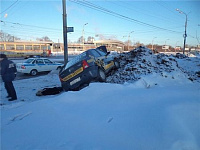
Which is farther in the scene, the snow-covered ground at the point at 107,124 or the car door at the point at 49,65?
the car door at the point at 49,65

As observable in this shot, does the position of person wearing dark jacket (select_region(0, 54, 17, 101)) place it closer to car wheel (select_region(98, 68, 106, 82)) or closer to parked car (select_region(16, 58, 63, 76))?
car wheel (select_region(98, 68, 106, 82))

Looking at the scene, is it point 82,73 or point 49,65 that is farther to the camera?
point 49,65

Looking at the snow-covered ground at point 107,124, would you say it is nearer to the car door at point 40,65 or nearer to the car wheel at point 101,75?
the car wheel at point 101,75

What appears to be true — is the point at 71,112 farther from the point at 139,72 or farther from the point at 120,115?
the point at 139,72

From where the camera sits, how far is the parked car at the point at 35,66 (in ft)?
35.0

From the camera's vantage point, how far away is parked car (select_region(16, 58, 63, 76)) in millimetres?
10677

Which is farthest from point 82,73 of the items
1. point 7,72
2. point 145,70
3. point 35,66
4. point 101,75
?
point 35,66

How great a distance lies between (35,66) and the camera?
36.7 ft

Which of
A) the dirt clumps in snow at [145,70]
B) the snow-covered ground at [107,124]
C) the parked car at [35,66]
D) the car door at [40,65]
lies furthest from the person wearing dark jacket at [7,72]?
the car door at [40,65]

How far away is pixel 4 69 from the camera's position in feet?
16.0

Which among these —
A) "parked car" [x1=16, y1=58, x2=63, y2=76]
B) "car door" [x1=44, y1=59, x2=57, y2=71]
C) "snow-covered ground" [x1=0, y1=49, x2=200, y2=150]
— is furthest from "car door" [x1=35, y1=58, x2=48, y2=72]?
"snow-covered ground" [x1=0, y1=49, x2=200, y2=150]

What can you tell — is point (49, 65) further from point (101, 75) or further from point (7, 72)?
point (101, 75)

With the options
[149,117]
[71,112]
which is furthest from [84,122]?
[149,117]

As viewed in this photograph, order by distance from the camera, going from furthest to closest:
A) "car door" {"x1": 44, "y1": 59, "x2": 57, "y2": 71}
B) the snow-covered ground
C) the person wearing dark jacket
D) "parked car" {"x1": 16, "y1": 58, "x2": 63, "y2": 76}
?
"car door" {"x1": 44, "y1": 59, "x2": 57, "y2": 71}
"parked car" {"x1": 16, "y1": 58, "x2": 63, "y2": 76}
the person wearing dark jacket
the snow-covered ground
